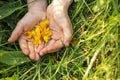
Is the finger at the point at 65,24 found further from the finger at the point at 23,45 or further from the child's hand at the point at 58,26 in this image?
the finger at the point at 23,45

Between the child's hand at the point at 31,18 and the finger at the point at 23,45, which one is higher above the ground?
the child's hand at the point at 31,18

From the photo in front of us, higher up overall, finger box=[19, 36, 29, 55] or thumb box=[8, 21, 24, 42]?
thumb box=[8, 21, 24, 42]

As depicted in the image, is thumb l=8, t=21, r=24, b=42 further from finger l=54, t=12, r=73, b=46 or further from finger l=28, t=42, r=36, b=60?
finger l=54, t=12, r=73, b=46

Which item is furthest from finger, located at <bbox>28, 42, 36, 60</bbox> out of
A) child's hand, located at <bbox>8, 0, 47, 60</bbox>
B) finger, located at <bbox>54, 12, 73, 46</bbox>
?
finger, located at <bbox>54, 12, 73, 46</bbox>

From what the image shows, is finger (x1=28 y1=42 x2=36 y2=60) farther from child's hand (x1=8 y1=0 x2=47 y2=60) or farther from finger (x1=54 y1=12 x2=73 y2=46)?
finger (x1=54 y1=12 x2=73 y2=46)

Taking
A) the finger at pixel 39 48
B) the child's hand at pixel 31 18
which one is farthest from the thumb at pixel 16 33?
the finger at pixel 39 48

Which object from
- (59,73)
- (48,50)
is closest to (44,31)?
(48,50)

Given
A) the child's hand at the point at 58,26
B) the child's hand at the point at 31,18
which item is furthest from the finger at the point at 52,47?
the child's hand at the point at 31,18
